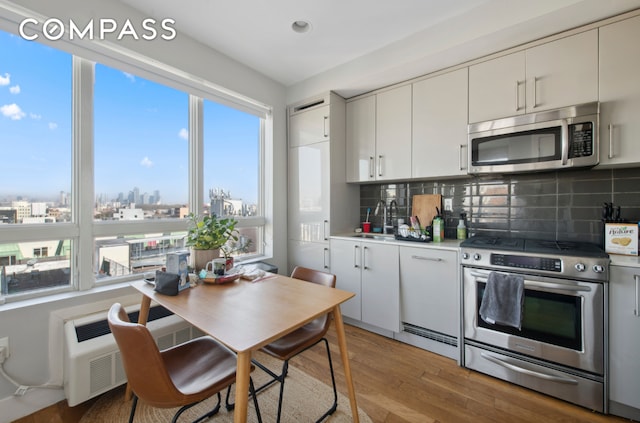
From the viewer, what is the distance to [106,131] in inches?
79.7

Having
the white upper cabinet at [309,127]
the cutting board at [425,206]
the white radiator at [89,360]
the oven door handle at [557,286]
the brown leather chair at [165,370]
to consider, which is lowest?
the white radiator at [89,360]

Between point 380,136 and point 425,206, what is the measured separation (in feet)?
2.84

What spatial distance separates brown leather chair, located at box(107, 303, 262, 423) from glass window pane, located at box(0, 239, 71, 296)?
42.0 inches

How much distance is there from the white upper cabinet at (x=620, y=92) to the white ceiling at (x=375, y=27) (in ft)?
0.47

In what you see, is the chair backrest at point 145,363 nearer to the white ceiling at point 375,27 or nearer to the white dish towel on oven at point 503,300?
the white dish towel on oven at point 503,300

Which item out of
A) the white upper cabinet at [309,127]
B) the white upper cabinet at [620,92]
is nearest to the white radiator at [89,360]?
the white upper cabinet at [309,127]

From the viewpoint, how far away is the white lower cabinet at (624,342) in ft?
5.01

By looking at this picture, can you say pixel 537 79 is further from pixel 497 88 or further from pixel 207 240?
pixel 207 240

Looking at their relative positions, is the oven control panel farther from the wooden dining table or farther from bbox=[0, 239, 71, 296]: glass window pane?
bbox=[0, 239, 71, 296]: glass window pane

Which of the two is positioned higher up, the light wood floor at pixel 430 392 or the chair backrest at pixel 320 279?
the chair backrest at pixel 320 279

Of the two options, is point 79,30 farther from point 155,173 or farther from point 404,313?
point 404,313

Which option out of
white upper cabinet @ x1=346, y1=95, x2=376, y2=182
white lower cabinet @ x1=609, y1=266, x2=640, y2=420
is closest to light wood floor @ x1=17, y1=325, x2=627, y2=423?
white lower cabinet @ x1=609, y1=266, x2=640, y2=420

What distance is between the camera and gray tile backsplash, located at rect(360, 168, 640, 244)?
1.99 meters

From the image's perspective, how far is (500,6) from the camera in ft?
6.12
